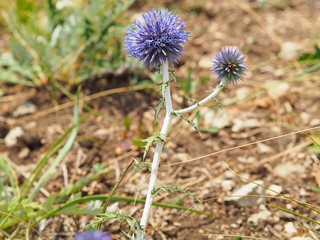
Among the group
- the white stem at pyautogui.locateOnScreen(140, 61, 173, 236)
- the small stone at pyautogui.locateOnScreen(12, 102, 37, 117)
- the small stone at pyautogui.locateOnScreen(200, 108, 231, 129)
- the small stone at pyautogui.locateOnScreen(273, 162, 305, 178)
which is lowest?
the white stem at pyautogui.locateOnScreen(140, 61, 173, 236)

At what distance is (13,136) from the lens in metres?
2.78

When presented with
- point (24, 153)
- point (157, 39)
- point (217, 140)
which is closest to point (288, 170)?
point (217, 140)

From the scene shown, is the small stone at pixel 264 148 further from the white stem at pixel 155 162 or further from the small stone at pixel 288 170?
the white stem at pixel 155 162

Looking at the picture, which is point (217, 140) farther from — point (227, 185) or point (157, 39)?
point (157, 39)

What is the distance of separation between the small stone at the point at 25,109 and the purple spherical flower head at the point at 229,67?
1604 millimetres

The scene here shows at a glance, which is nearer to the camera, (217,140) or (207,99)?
(207,99)

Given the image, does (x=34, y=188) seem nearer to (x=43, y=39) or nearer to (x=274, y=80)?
(x=43, y=39)

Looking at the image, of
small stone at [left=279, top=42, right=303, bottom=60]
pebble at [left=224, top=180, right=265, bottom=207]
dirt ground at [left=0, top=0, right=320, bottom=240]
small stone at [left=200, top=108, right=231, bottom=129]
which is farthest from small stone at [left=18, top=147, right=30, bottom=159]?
small stone at [left=279, top=42, right=303, bottom=60]

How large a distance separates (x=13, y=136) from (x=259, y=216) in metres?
1.50

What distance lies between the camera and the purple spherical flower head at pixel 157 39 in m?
1.70

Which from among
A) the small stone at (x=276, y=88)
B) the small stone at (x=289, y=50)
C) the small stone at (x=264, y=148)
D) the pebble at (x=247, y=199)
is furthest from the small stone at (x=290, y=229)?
the small stone at (x=289, y=50)

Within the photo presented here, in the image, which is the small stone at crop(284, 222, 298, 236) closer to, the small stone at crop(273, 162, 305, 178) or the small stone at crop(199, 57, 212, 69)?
the small stone at crop(273, 162, 305, 178)

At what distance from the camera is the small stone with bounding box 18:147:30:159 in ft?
8.75

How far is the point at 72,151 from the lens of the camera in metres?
2.69
